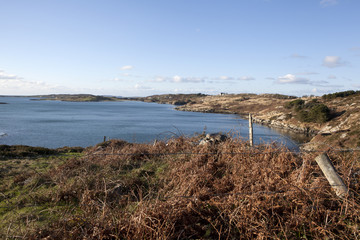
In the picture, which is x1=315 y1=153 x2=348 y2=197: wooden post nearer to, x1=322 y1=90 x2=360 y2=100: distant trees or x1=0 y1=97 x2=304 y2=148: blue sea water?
x1=0 y1=97 x2=304 y2=148: blue sea water

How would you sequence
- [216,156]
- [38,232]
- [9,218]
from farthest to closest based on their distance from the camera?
[216,156], [9,218], [38,232]

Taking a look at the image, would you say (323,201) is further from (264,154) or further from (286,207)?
(264,154)

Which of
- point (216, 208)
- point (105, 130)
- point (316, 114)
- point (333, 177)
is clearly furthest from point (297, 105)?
point (216, 208)

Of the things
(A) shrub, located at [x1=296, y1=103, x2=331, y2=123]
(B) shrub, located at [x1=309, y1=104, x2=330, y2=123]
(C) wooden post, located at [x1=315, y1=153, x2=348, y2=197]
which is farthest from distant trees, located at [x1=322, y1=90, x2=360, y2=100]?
(C) wooden post, located at [x1=315, y1=153, x2=348, y2=197]

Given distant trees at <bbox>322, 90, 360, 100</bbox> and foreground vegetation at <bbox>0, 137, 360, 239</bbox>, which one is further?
distant trees at <bbox>322, 90, 360, 100</bbox>

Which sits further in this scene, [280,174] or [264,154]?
[264,154]

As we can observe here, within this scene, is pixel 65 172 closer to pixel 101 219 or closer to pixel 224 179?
pixel 101 219

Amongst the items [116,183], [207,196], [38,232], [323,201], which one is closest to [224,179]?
[207,196]

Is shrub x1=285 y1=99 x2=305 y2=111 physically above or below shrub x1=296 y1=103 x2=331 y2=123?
above

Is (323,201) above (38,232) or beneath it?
above

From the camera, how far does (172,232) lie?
4246 millimetres

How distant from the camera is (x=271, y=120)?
72.0 metres

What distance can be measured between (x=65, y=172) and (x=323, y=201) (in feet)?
24.9

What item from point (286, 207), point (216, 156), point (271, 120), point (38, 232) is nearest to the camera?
point (38, 232)
